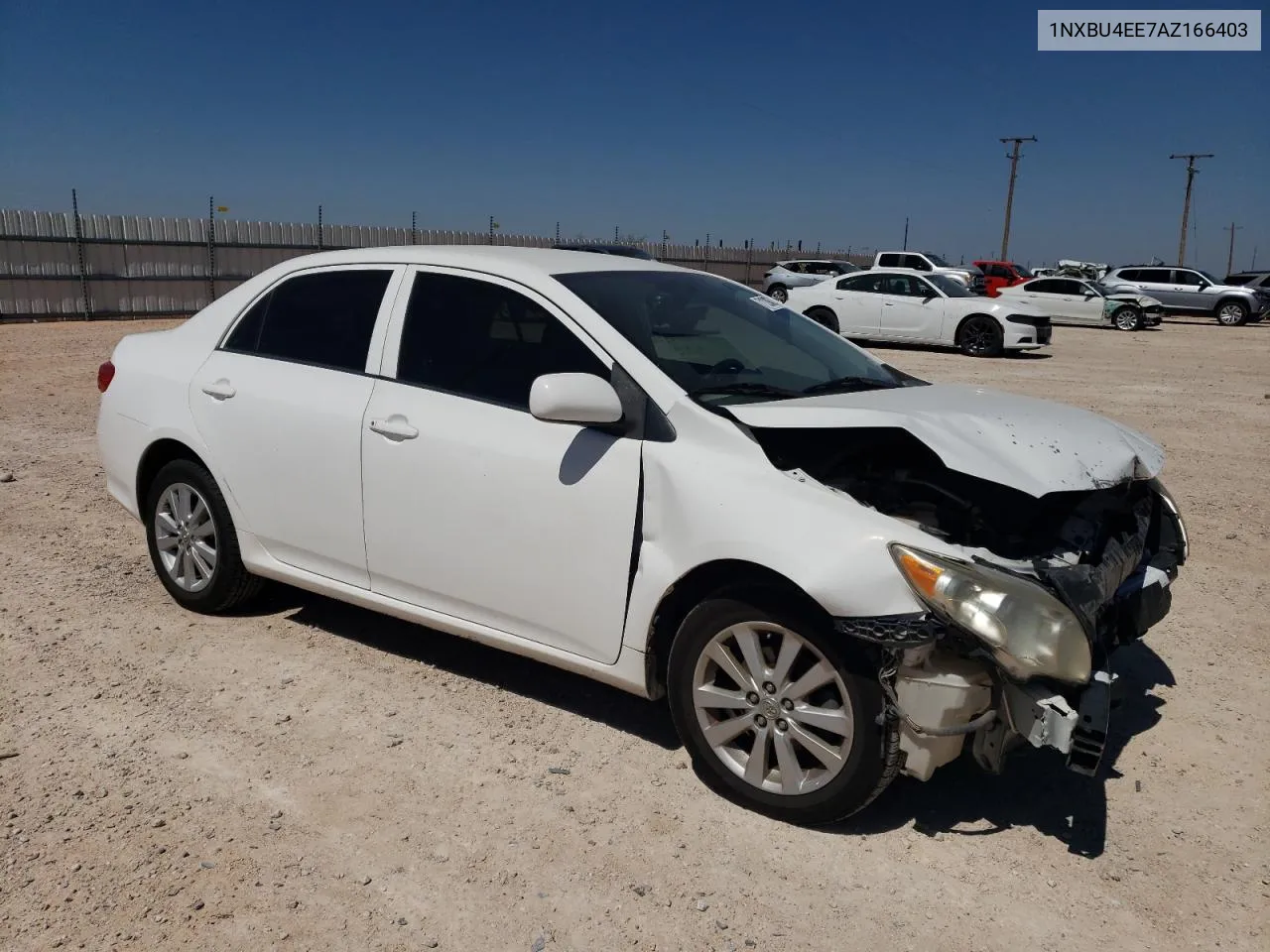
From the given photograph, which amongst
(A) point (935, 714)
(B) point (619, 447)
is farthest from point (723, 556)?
(A) point (935, 714)

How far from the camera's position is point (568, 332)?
3602 mm

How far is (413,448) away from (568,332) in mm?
720

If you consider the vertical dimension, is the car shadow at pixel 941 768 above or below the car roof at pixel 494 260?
below

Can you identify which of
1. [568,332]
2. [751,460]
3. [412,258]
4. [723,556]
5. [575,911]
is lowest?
[575,911]

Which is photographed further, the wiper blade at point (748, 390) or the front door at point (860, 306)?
the front door at point (860, 306)

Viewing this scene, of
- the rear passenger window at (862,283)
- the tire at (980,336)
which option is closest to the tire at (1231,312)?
the tire at (980,336)

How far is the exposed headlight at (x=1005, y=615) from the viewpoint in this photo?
108 inches

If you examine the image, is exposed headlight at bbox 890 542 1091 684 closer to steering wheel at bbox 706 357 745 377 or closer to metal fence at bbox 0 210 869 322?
steering wheel at bbox 706 357 745 377

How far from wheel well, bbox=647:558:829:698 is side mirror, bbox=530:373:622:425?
59 cm

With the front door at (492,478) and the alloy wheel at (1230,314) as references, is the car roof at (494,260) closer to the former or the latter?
the front door at (492,478)

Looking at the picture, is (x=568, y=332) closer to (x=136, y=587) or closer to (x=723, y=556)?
(x=723, y=556)

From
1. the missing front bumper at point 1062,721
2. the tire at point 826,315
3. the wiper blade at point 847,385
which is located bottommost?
the missing front bumper at point 1062,721

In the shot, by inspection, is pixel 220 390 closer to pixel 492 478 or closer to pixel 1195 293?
pixel 492 478

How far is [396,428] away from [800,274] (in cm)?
2968
